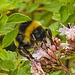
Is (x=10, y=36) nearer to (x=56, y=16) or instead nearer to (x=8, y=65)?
(x=8, y=65)

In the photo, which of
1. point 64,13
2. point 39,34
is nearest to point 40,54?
point 39,34

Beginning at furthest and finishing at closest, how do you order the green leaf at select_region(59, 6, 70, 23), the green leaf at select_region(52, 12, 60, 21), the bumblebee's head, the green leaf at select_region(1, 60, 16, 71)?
1. the green leaf at select_region(52, 12, 60, 21)
2. the green leaf at select_region(59, 6, 70, 23)
3. the green leaf at select_region(1, 60, 16, 71)
4. the bumblebee's head

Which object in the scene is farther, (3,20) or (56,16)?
(56,16)

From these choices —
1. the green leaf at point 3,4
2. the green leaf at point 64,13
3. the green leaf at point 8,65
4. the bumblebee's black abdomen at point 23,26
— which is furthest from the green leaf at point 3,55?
the green leaf at point 64,13

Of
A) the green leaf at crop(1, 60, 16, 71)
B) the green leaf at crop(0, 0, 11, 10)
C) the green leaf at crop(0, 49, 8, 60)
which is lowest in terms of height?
the green leaf at crop(1, 60, 16, 71)

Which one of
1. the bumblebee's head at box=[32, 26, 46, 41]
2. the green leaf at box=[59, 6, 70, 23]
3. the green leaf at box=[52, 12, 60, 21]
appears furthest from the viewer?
the green leaf at box=[52, 12, 60, 21]

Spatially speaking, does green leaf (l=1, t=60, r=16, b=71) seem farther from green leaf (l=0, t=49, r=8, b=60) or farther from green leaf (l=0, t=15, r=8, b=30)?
green leaf (l=0, t=15, r=8, b=30)

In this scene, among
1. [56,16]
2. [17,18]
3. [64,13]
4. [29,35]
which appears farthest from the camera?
[56,16]

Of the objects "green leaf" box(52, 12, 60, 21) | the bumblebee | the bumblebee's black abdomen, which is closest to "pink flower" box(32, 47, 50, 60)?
the bumblebee
